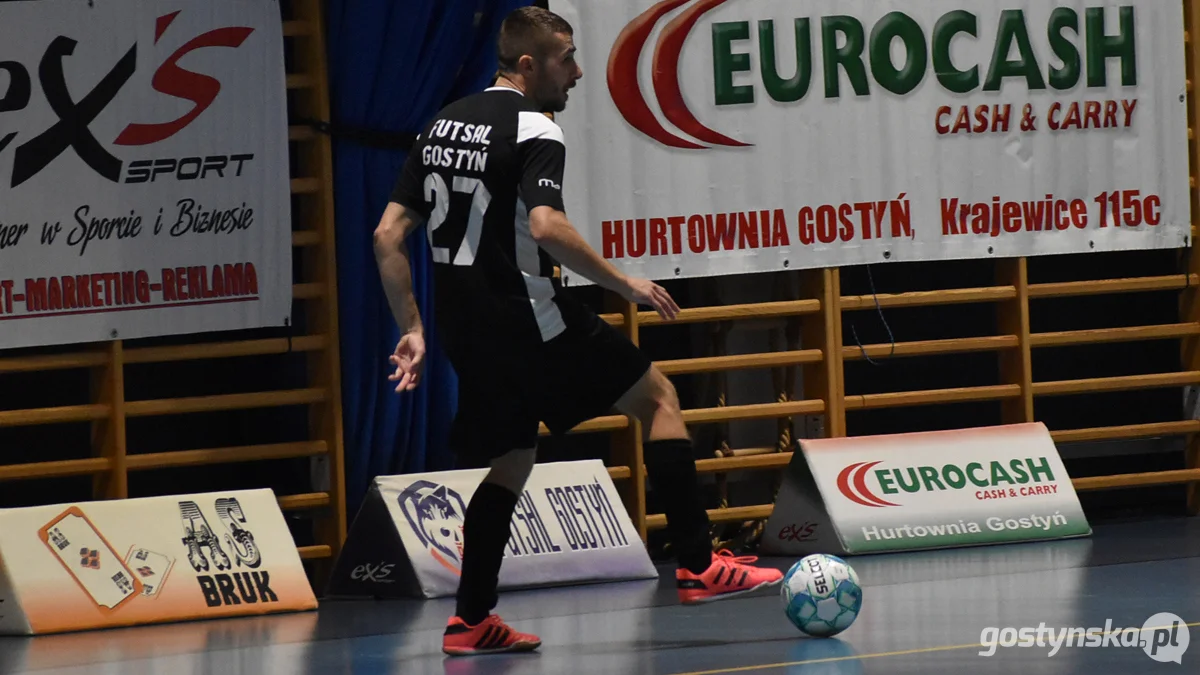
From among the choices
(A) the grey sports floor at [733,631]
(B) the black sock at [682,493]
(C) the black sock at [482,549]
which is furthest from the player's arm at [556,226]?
(A) the grey sports floor at [733,631]

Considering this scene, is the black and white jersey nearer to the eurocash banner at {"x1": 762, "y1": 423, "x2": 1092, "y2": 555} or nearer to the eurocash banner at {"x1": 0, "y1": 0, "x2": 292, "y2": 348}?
the eurocash banner at {"x1": 0, "y1": 0, "x2": 292, "y2": 348}

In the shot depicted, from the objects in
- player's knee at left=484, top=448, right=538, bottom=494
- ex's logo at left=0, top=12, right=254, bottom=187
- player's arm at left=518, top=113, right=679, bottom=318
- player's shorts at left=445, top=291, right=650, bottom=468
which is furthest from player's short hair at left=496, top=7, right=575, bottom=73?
ex's logo at left=0, top=12, right=254, bottom=187

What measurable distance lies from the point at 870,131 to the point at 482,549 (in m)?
3.54

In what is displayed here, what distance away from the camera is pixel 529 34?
511 centimetres

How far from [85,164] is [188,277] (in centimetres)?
53

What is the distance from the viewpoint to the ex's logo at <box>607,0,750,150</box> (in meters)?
7.66

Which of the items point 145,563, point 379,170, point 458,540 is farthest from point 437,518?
point 379,170

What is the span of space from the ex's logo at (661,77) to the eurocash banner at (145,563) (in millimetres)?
2129

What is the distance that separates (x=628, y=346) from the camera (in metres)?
5.09

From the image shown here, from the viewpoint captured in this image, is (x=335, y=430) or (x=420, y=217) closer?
(x=420, y=217)

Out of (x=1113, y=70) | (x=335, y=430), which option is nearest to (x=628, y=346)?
(x=335, y=430)

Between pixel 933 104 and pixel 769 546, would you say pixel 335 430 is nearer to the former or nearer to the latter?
pixel 769 546

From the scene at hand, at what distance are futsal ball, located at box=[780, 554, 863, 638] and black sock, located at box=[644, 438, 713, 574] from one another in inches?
10.7

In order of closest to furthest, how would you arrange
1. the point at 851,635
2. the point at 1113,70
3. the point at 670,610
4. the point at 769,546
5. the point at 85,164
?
the point at 851,635, the point at 670,610, the point at 85,164, the point at 769,546, the point at 1113,70
